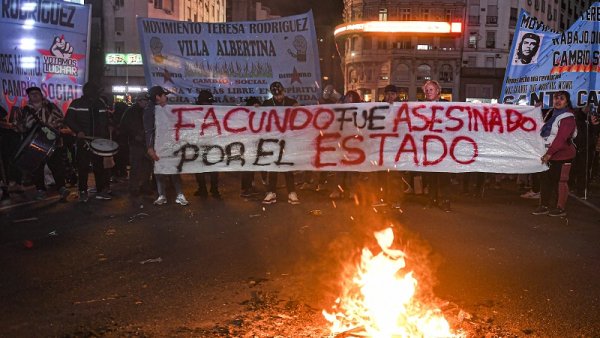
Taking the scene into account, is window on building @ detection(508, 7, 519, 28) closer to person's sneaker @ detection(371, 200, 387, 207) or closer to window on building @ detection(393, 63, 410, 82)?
window on building @ detection(393, 63, 410, 82)

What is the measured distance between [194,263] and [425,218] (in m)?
3.52

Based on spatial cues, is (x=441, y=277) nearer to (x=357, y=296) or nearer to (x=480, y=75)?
(x=357, y=296)

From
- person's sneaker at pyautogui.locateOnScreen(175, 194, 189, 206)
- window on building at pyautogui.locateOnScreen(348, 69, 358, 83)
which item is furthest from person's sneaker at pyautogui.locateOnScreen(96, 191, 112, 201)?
window on building at pyautogui.locateOnScreen(348, 69, 358, 83)

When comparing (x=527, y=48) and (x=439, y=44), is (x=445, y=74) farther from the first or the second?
(x=527, y=48)

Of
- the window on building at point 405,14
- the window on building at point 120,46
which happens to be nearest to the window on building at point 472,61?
the window on building at point 405,14

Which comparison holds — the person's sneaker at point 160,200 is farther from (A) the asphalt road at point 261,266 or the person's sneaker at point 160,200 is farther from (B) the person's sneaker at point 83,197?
(B) the person's sneaker at point 83,197

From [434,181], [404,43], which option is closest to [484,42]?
[404,43]

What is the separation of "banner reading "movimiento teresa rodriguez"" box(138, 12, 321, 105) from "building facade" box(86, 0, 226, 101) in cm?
4103

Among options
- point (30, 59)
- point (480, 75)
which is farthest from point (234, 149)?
point (480, 75)

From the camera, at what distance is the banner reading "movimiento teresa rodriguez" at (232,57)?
34.4 ft

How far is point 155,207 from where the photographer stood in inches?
325

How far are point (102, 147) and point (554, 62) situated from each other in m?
7.91

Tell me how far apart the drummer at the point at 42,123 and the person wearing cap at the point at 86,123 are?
0.36m

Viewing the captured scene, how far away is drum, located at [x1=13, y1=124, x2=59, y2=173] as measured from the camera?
8.46 metres
